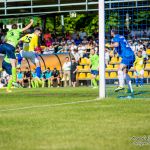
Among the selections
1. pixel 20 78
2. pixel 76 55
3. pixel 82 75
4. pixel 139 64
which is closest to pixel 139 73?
pixel 139 64

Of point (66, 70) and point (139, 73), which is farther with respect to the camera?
point (66, 70)

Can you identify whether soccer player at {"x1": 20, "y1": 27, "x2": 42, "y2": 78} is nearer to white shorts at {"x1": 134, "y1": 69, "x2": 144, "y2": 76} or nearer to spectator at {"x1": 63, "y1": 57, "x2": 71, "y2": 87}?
spectator at {"x1": 63, "y1": 57, "x2": 71, "y2": 87}

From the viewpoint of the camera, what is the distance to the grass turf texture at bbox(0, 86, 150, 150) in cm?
743

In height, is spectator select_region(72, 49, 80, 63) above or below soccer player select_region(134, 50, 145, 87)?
above

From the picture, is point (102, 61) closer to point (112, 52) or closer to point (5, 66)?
point (5, 66)

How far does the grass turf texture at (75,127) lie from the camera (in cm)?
743

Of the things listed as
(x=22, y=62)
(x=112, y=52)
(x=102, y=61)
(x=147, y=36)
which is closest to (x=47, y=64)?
(x=22, y=62)

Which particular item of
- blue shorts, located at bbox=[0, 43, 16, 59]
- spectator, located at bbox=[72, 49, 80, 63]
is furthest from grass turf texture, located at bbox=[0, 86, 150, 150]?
spectator, located at bbox=[72, 49, 80, 63]

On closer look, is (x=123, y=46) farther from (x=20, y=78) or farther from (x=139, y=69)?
(x=20, y=78)

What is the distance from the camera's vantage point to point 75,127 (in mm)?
9094

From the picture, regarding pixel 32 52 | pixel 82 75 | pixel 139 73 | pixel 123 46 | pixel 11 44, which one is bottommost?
pixel 82 75

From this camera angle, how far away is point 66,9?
40.1 metres

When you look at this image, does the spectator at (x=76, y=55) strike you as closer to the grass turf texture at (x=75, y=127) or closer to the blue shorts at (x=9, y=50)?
the blue shorts at (x=9, y=50)

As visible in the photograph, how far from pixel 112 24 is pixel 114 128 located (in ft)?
50.6
